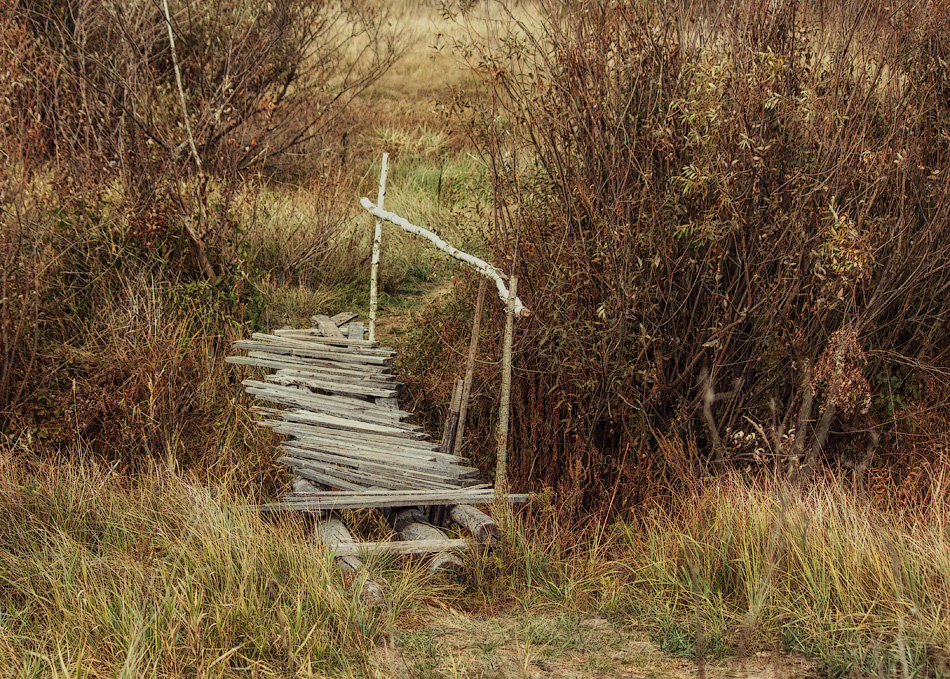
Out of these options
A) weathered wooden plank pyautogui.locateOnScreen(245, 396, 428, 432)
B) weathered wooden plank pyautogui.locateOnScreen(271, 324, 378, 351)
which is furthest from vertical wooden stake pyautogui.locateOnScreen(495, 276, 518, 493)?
weathered wooden plank pyautogui.locateOnScreen(271, 324, 378, 351)

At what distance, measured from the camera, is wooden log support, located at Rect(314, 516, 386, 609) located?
410 cm

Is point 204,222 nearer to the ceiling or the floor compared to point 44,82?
nearer to the floor

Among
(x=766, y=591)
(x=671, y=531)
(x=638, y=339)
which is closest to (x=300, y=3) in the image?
(x=638, y=339)

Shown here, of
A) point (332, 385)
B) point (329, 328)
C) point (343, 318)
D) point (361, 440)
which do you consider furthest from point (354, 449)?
point (343, 318)

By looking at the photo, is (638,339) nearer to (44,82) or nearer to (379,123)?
(44,82)

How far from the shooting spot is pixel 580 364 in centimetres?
566

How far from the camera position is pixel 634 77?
18.1 ft

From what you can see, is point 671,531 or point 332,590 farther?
point 671,531

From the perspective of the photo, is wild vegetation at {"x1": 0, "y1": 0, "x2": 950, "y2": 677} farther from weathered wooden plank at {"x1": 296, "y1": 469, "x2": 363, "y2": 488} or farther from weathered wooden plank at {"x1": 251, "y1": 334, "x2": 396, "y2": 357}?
weathered wooden plank at {"x1": 251, "y1": 334, "x2": 396, "y2": 357}

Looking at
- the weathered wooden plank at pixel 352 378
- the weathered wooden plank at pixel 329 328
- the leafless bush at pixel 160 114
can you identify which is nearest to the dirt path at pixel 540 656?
the weathered wooden plank at pixel 352 378

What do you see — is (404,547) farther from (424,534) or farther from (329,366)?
(329,366)

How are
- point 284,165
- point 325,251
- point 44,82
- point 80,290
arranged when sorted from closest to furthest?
point 80,290 → point 44,82 → point 325,251 → point 284,165

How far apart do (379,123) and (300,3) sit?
4.56 meters

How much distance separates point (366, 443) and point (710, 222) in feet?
7.51
